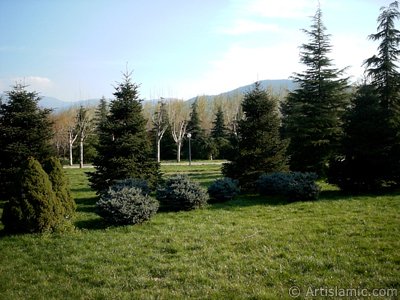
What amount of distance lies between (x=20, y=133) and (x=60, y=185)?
25.0 feet

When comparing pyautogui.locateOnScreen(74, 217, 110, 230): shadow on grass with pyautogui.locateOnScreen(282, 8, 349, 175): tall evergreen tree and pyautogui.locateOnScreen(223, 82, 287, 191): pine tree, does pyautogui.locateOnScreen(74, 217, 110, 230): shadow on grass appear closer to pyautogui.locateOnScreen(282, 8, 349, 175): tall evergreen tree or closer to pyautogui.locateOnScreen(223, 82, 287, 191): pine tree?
pyautogui.locateOnScreen(223, 82, 287, 191): pine tree

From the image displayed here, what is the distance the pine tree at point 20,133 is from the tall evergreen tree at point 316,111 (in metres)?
17.3

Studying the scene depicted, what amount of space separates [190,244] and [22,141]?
1443 centimetres

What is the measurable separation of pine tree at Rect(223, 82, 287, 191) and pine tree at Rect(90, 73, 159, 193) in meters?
4.98

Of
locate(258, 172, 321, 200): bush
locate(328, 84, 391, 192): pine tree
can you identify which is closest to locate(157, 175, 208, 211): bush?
locate(258, 172, 321, 200): bush

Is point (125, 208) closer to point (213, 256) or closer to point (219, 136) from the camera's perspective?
point (213, 256)

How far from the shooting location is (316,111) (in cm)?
2436

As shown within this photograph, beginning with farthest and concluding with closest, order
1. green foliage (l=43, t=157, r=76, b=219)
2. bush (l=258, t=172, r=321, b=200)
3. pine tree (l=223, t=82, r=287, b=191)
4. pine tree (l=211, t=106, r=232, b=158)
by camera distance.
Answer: pine tree (l=211, t=106, r=232, b=158) → pine tree (l=223, t=82, r=287, b=191) → bush (l=258, t=172, r=321, b=200) → green foliage (l=43, t=157, r=76, b=219)

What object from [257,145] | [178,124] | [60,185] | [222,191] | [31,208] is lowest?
[222,191]

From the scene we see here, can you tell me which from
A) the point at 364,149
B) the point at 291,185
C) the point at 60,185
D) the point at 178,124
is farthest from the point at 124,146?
the point at 178,124

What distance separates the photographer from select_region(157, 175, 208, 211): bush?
14016 mm

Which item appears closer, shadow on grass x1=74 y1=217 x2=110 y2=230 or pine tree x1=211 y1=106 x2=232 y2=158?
shadow on grass x1=74 y1=217 x2=110 y2=230

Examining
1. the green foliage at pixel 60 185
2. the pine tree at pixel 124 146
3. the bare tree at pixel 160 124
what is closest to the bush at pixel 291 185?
the pine tree at pixel 124 146

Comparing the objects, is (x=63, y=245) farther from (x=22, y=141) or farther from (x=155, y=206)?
(x=22, y=141)
